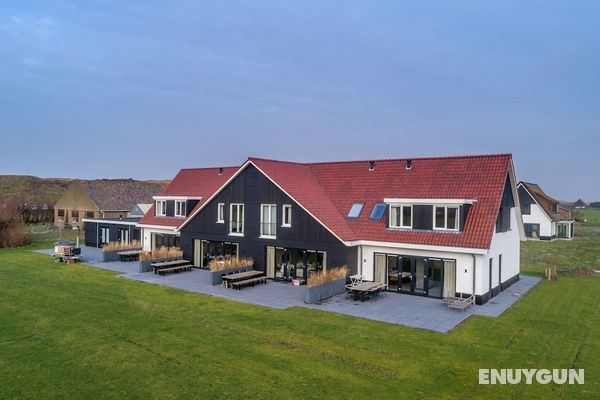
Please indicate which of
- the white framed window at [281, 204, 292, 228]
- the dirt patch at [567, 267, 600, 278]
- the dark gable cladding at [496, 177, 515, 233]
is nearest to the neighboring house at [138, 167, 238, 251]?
the white framed window at [281, 204, 292, 228]

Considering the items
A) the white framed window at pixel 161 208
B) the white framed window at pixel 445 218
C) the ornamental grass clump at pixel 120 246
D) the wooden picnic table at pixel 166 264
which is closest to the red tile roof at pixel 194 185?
the white framed window at pixel 161 208

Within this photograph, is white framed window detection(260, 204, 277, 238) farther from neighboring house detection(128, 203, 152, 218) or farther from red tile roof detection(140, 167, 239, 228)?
neighboring house detection(128, 203, 152, 218)

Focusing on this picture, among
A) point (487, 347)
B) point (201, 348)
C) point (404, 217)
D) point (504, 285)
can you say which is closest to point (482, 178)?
point (404, 217)

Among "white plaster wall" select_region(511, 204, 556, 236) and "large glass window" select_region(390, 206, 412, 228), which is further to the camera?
"white plaster wall" select_region(511, 204, 556, 236)

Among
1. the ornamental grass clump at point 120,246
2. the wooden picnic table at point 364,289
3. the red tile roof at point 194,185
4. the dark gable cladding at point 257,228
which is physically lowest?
the wooden picnic table at point 364,289

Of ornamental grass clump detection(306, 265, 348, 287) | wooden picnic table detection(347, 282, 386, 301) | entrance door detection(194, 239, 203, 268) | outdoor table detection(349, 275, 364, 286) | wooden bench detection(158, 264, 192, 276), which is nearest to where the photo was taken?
wooden picnic table detection(347, 282, 386, 301)

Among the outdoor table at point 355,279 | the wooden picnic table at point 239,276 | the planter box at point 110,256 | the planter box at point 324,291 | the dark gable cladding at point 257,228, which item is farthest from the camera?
the planter box at point 110,256

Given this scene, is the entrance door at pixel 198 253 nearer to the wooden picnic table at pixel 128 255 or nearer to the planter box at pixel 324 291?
the wooden picnic table at pixel 128 255
